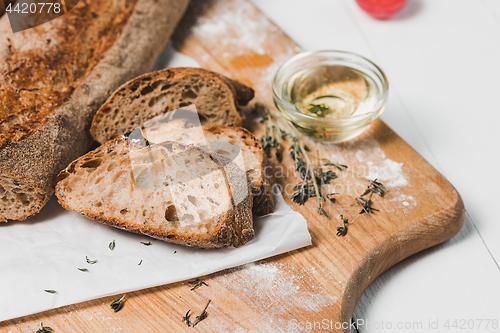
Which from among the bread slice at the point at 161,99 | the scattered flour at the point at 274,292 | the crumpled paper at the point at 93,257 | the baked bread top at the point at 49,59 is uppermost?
the baked bread top at the point at 49,59

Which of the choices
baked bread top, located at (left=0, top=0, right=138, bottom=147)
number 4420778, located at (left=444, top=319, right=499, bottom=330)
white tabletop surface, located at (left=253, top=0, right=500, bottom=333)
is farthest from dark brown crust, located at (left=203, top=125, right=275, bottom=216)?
baked bread top, located at (left=0, top=0, right=138, bottom=147)

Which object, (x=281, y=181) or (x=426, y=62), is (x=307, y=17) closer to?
(x=426, y=62)

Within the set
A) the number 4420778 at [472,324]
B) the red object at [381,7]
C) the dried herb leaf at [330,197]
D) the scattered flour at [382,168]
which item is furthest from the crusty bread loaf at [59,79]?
the number 4420778 at [472,324]

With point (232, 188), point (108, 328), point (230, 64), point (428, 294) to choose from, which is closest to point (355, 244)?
point (428, 294)

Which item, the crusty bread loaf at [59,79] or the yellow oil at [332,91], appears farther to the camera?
the yellow oil at [332,91]

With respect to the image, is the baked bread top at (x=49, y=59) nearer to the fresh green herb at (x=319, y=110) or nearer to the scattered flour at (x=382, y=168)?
the fresh green herb at (x=319, y=110)

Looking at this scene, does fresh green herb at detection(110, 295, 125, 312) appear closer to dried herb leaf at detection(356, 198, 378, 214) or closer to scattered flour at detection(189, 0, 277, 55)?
dried herb leaf at detection(356, 198, 378, 214)
